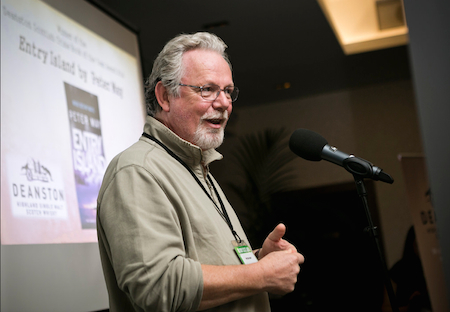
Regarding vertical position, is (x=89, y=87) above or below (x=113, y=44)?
below

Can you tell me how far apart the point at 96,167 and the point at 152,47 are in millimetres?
2342

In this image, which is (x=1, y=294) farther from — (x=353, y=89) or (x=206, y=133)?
(x=353, y=89)

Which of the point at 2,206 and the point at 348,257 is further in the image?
the point at 348,257

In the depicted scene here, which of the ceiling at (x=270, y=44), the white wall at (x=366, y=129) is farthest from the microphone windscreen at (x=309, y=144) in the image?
the white wall at (x=366, y=129)

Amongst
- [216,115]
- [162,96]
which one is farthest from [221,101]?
[162,96]

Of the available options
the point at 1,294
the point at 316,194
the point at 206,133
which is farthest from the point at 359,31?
the point at 1,294

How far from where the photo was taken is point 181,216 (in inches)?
44.3

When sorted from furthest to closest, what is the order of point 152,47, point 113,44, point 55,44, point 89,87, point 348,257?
point 348,257
point 152,47
point 113,44
point 89,87
point 55,44

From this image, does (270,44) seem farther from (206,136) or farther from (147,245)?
(147,245)

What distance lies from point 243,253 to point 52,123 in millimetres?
1178

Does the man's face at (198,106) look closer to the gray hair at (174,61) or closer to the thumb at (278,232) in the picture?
the gray hair at (174,61)

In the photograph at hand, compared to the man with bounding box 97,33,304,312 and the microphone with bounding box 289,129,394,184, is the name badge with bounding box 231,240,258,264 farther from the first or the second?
the microphone with bounding box 289,129,394,184

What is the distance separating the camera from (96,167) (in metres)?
2.23

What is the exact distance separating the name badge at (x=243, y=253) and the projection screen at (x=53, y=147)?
0.86m
